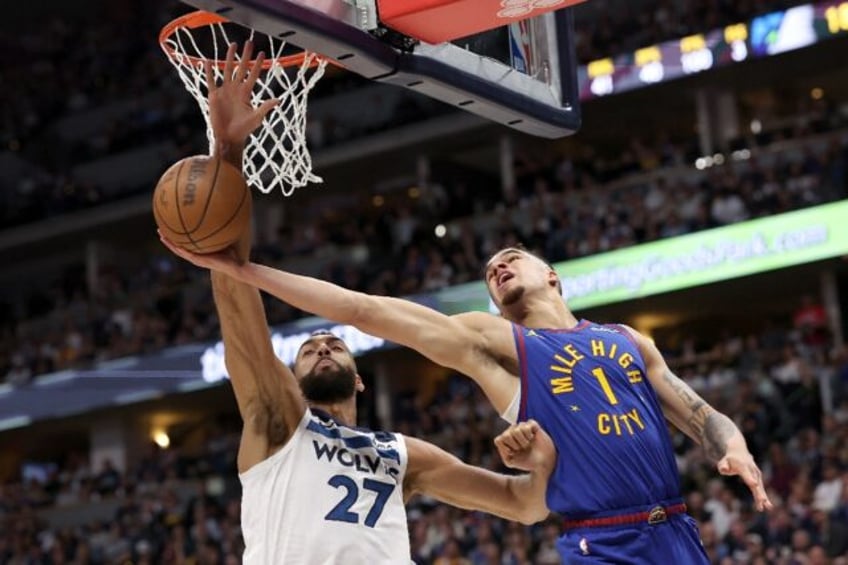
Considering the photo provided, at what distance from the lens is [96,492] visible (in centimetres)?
2212

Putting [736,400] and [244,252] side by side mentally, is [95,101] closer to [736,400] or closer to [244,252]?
[736,400]

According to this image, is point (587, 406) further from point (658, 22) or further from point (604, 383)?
point (658, 22)

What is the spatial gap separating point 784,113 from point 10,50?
16.5m

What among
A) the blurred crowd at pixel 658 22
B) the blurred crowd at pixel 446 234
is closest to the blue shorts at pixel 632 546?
the blurred crowd at pixel 446 234

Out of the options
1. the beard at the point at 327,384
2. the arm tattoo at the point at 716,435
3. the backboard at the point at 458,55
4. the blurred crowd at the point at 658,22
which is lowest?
the arm tattoo at the point at 716,435

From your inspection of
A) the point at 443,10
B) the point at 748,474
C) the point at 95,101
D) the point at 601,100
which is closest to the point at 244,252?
the point at 443,10

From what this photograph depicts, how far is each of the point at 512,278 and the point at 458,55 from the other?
41.0 inches

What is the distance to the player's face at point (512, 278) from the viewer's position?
5.00 metres

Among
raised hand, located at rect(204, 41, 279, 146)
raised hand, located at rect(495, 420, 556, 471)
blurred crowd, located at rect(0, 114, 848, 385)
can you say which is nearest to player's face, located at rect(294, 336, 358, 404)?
raised hand, located at rect(495, 420, 556, 471)

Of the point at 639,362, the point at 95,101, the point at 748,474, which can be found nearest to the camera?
the point at 748,474

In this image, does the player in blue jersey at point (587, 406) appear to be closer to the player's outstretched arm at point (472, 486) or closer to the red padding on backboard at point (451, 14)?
the player's outstretched arm at point (472, 486)

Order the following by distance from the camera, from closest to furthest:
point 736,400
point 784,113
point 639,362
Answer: point 639,362 → point 736,400 → point 784,113

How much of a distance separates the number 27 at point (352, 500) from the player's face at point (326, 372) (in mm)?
344

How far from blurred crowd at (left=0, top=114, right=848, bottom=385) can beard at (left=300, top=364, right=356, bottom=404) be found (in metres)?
13.7
